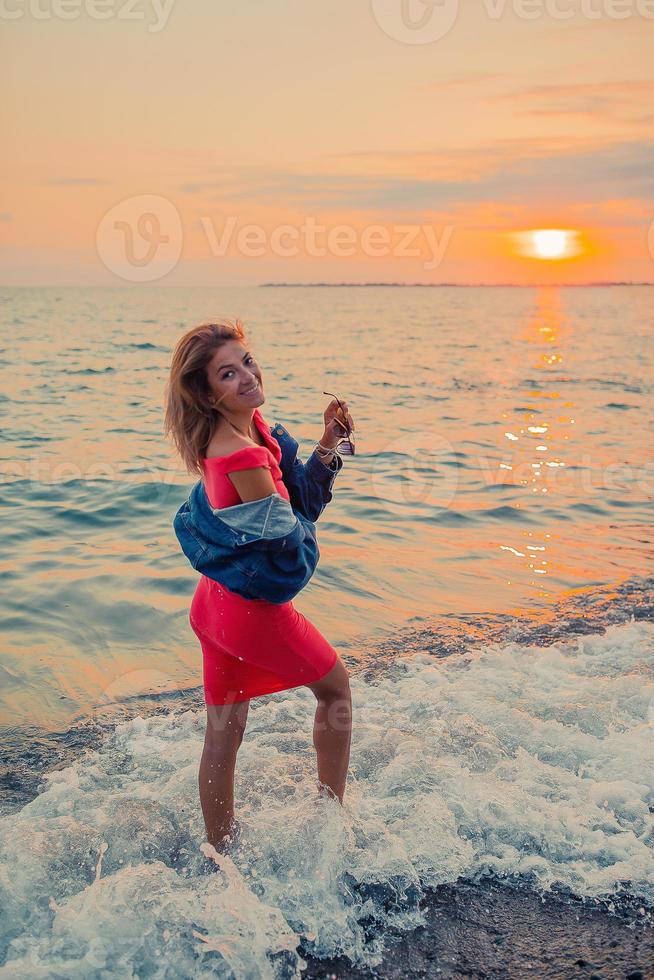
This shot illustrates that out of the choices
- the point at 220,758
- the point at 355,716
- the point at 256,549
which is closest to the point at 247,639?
the point at 256,549

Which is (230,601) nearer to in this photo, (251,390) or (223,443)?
(223,443)

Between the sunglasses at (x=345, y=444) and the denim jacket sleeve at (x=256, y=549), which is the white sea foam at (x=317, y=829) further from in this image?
the sunglasses at (x=345, y=444)

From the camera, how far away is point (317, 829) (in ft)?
11.5

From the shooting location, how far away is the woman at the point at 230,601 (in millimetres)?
3057

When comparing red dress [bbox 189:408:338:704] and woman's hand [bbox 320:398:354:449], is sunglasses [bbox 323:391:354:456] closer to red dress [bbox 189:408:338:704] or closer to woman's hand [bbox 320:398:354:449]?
woman's hand [bbox 320:398:354:449]

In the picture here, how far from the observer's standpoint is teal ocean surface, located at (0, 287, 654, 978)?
123 inches

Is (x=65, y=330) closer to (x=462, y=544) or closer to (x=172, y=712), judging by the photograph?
(x=462, y=544)

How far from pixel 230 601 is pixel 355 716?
1.78 meters

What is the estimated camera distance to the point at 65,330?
119 ft

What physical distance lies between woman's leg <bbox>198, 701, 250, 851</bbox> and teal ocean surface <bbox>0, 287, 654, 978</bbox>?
9.0 inches

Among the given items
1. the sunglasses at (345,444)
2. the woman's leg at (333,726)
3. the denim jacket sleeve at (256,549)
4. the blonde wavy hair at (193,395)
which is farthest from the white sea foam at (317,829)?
the blonde wavy hair at (193,395)

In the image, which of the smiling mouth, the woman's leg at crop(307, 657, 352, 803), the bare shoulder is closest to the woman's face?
the smiling mouth

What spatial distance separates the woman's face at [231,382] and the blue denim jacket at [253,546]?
348mm

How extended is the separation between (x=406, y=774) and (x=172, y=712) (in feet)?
4.74
